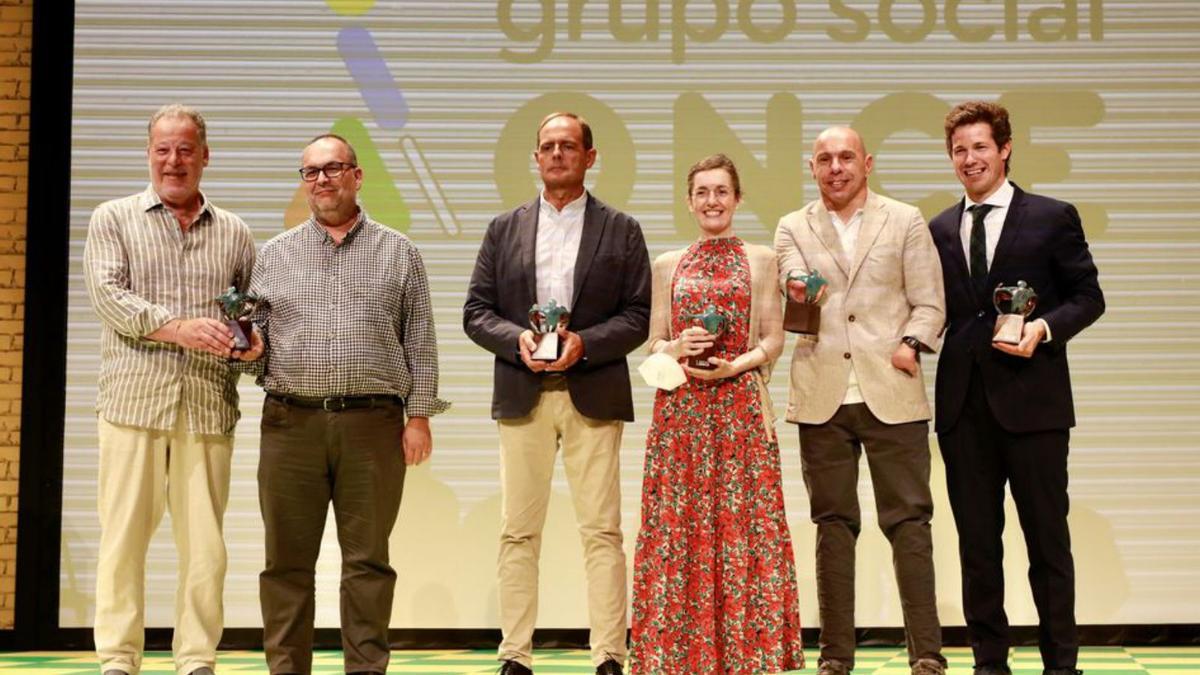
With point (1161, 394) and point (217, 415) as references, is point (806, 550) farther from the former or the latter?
point (217, 415)

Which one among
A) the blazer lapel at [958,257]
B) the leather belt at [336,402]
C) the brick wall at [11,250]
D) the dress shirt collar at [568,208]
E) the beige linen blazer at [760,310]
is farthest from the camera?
the brick wall at [11,250]

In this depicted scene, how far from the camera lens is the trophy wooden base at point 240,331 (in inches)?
155

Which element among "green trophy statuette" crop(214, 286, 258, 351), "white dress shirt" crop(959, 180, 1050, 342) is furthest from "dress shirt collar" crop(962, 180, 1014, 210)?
"green trophy statuette" crop(214, 286, 258, 351)

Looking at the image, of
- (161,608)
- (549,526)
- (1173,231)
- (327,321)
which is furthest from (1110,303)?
(161,608)

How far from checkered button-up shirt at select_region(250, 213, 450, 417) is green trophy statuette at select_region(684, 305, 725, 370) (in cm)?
86

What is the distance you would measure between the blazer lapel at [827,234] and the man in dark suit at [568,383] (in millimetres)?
595

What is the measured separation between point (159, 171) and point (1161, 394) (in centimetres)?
421

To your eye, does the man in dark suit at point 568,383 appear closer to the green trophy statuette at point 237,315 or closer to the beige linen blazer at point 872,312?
the beige linen blazer at point 872,312

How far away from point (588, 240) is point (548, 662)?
187 cm

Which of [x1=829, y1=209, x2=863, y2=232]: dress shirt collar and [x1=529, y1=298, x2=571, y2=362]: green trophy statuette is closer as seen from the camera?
[x1=529, y1=298, x2=571, y2=362]: green trophy statuette

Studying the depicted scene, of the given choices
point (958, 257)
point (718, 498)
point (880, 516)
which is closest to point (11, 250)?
point (718, 498)

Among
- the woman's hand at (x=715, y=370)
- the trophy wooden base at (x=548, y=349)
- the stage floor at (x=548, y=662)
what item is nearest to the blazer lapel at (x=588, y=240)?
the trophy wooden base at (x=548, y=349)

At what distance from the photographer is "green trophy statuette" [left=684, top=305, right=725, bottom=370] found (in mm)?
3965

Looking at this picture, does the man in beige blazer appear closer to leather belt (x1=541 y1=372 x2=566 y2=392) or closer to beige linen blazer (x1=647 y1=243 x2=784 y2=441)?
beige linen blazer (x1=647 y1=243 x2=784 y2=441)
